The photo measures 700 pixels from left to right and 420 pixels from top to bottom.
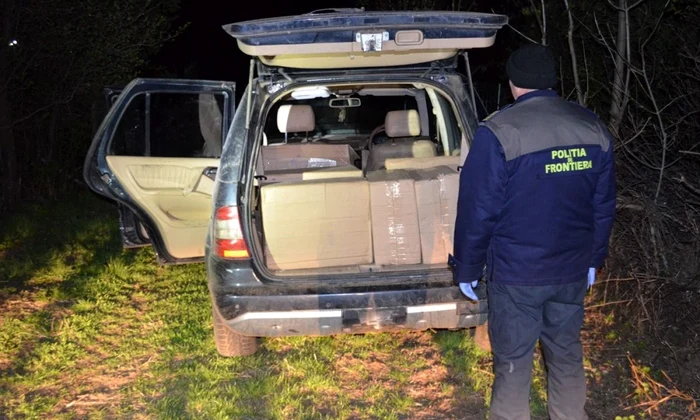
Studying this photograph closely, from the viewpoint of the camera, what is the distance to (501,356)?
3.35 metres

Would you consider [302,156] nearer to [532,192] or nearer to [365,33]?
[365,33]

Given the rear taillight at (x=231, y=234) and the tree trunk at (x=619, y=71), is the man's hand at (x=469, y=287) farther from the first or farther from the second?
the tree trunk at (x=619, y=71)

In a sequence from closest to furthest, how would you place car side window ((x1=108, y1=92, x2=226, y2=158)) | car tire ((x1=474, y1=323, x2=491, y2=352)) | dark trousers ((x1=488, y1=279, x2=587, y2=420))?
1. dark trousers ((x1=488, y1=279, x2=587, y2=420))
2. car tire ((x1=474, y1=323, x2=491, y2=352))
3. car side window ((x1=108, y1=92, x2=226, y2=158))

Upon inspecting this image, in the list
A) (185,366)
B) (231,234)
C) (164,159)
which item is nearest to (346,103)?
(164,159)

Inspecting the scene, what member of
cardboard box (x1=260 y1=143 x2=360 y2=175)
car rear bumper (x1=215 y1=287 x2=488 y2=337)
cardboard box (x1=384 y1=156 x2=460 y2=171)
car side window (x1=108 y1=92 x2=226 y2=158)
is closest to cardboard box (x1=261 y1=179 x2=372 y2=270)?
car rear bumper (x1=215 y1=287 x2=488 y2=337)

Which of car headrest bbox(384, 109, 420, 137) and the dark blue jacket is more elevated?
the dark blue jacket

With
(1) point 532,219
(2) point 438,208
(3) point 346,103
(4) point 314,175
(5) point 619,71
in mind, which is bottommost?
(3) point 346,103

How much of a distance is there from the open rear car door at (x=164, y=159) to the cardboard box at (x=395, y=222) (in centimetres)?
146

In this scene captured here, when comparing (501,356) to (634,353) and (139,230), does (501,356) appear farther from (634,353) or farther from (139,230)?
(139,230)

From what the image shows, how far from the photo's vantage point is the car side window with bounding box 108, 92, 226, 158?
538 centimetres

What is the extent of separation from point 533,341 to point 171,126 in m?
3.48

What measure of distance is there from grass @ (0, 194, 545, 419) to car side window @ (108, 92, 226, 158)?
1.27 m

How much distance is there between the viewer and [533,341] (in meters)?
3.31

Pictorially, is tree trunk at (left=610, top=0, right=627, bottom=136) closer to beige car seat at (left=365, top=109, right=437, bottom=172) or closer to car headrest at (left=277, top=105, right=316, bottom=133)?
beige car seat at (left=365, top=109, right=437, bottom=172)
